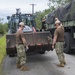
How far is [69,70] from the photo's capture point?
10234 mm

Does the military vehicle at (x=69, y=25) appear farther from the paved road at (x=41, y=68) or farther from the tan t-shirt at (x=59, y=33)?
the tan t-shirt at (x=59, y=33)

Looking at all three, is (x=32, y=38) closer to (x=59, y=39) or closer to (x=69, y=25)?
(x=59, y=39)

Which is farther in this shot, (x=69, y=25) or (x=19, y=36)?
(x=69, y=25)

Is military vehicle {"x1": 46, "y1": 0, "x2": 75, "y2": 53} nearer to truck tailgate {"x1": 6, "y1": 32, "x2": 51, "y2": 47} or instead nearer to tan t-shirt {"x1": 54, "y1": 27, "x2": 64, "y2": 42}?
truck tailgate {"x1": 6, "y1": 32, "x2": 51, "y2": 47}

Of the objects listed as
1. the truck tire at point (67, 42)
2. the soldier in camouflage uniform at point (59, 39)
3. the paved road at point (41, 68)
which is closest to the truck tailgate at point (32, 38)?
the paved road at point (41, 68)

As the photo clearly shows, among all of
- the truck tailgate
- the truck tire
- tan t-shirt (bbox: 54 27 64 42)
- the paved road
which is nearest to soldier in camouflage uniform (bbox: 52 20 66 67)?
tan t-shirt (bbox: 54 27 64 42)

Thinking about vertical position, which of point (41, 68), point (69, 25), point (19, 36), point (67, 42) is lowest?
point (41, 68)

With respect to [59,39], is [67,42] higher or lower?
lower

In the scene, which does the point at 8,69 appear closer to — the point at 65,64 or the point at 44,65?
the point at 44,65

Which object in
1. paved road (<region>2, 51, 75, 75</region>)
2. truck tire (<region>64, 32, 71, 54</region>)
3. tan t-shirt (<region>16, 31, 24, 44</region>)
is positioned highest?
tan t-shirt (<region>16, 31, 24, 44</region>)

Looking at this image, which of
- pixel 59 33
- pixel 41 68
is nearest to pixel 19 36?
pixel 41 68

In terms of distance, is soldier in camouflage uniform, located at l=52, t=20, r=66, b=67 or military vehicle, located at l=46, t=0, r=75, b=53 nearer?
soldier in camouflage uniform, located at l=52, t=20, r=66, b=67

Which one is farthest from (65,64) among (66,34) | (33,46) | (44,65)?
(66,34)

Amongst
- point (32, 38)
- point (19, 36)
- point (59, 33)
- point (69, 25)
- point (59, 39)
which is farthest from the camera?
point (69, 25)
